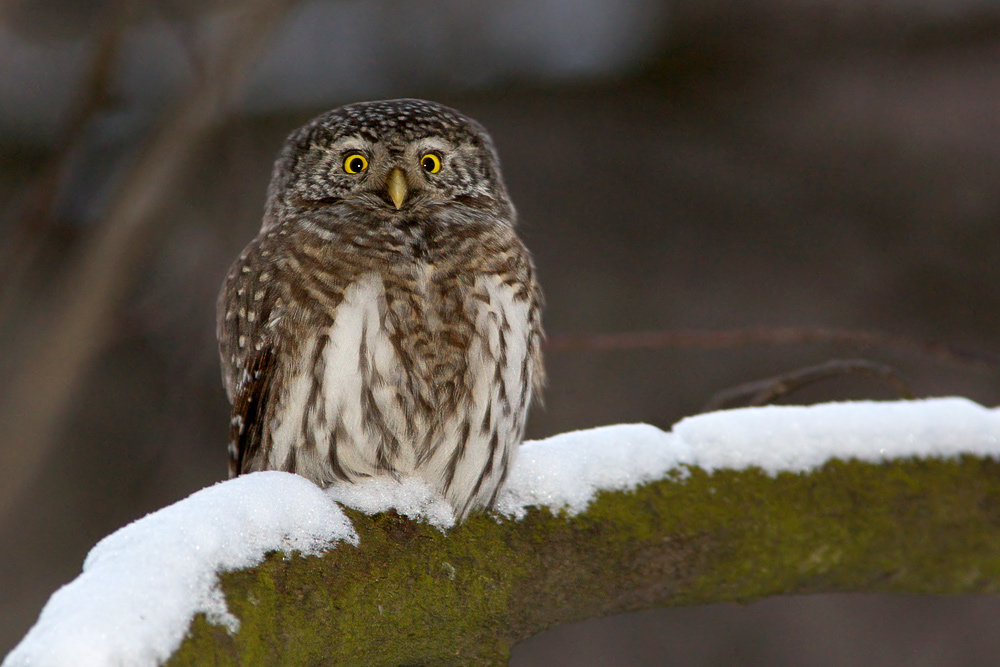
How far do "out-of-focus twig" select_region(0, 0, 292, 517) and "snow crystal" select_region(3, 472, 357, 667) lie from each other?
71.8 inches

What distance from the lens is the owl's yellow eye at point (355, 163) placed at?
2420 millimetres

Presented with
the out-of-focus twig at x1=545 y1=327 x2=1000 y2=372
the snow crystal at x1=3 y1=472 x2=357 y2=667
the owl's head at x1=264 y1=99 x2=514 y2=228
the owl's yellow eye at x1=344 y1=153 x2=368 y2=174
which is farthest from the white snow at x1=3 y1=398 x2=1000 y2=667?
the owl's yellow eye at x1=344 y1=153 x2=368 y2=174

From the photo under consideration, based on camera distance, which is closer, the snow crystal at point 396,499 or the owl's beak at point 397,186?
the snow crystal at point 396,499

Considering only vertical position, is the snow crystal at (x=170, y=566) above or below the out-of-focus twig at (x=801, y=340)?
below

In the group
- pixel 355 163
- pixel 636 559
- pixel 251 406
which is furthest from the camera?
pixel 355 163

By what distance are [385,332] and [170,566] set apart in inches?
30.8

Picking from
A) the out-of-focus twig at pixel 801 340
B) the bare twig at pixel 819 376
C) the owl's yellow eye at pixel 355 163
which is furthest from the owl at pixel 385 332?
the bare twig at pixel 819 376

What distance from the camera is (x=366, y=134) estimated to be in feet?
7.91

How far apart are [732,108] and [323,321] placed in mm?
3670

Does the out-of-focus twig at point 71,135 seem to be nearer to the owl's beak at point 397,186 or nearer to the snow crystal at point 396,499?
the owl's beak at point 397,186

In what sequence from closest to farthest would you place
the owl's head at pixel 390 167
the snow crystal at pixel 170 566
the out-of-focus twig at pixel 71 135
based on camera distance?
the snow crystal at pixel 170 566, the owl's head at pixel 390 167, the out-of-focus twig at pixel 71 135

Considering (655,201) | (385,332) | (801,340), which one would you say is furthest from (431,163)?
(655,201)

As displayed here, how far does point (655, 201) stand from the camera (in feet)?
17.0

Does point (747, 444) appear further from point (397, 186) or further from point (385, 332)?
point (397, 186)
